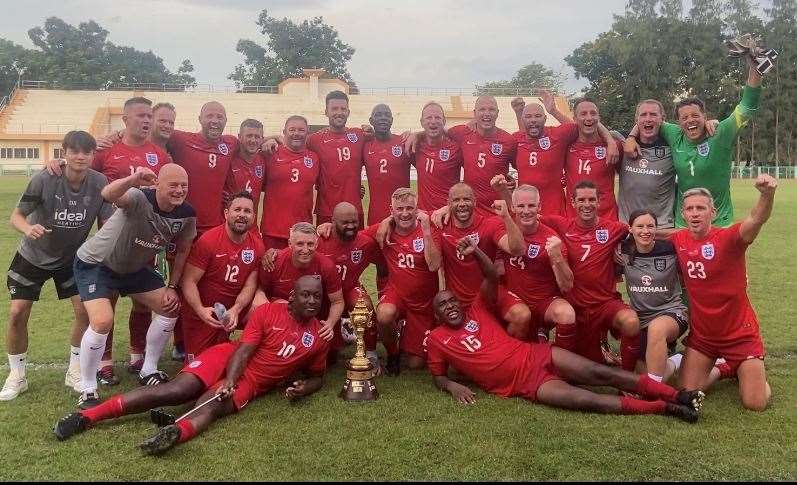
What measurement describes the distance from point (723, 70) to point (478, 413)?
55.1m

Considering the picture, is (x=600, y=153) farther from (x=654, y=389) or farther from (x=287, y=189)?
(x=287, y=189)

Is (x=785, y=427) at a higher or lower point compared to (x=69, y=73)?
lower

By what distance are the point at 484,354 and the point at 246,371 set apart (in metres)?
1.79

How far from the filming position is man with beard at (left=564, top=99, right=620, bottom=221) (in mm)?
6117

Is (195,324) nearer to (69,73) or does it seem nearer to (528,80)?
(69,73)

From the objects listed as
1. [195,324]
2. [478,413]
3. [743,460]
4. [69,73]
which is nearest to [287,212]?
[195,324]

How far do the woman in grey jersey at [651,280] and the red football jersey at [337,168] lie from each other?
2899 mm

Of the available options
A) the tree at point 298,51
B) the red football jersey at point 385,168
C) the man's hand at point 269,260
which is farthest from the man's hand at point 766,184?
the tree at point 298,51

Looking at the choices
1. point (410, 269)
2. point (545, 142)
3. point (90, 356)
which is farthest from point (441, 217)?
point (90, 356)

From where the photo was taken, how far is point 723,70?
5078 cm

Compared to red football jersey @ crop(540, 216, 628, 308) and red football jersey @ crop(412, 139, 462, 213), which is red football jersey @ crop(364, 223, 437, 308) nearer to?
red football jersey @ crop(412, 139, 462, 213)

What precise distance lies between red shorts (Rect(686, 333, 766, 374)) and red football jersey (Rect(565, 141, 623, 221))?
5.46ft

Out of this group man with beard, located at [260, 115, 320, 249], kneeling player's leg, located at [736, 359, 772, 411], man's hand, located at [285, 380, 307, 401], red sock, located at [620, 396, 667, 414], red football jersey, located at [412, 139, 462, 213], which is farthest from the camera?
red football jersey, located at [412, 139, 462, 213]

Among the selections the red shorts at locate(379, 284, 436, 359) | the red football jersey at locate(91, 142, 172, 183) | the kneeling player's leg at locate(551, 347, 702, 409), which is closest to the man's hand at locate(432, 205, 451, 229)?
the red shorts at locate(379, 284, 436, 359)
